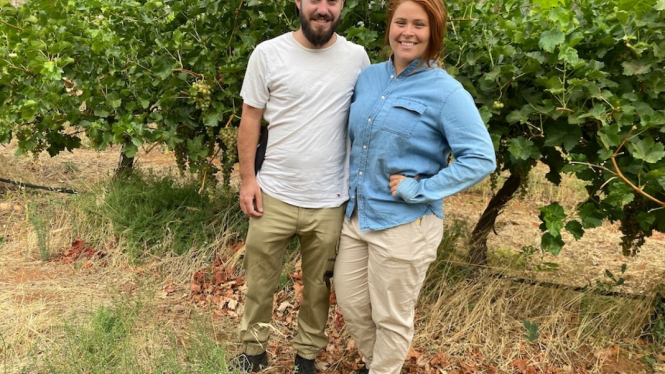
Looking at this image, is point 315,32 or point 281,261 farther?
point 281,261

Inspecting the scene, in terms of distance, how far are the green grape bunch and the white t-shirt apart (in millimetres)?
715

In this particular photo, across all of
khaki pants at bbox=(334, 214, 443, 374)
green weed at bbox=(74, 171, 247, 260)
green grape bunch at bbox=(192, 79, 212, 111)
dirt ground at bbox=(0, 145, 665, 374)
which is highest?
green grape bunch at bbox=(192, 79, 212, 111)

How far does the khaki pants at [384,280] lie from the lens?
2.39 meters

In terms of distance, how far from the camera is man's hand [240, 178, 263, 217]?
2621mm

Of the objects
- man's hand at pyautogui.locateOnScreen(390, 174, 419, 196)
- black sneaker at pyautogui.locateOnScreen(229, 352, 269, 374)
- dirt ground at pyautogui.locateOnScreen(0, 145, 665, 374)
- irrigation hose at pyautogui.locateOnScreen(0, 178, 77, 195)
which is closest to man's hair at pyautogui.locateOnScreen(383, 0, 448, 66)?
man's hand at pyautogui.locateOnScreen(390, 174, 419, 196)

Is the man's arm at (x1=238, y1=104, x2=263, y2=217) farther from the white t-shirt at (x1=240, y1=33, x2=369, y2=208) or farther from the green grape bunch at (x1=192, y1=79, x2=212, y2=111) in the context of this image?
the green grape bunch at (x1=192, y1=79, x2=212, y2=111)

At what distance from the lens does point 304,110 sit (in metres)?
2.49

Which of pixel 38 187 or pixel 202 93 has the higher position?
pixel 202 93

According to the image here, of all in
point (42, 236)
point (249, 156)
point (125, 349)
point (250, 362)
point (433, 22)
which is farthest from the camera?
point (42, 236)

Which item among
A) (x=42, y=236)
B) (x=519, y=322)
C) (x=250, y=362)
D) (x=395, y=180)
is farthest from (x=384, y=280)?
(x=42, y=236)

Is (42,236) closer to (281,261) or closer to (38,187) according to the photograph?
(38,187)

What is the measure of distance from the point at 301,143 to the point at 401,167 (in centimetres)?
48

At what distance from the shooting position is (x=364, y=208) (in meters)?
2.44

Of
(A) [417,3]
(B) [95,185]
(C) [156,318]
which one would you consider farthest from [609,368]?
(B) [95,185]
